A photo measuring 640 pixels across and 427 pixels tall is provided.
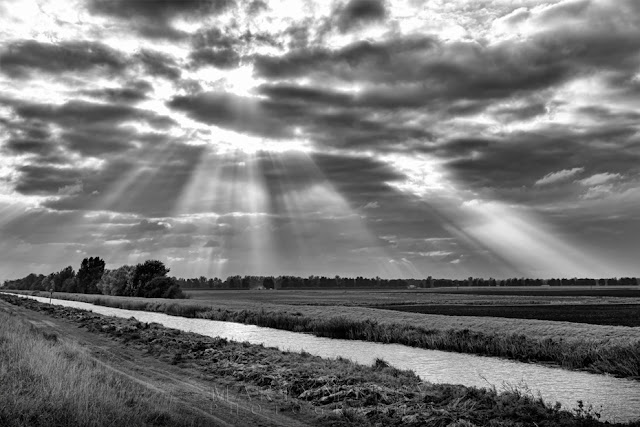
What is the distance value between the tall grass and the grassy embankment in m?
27.0

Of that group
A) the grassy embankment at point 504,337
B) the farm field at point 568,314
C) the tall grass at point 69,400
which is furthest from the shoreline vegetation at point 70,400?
the farm field at point 568,314

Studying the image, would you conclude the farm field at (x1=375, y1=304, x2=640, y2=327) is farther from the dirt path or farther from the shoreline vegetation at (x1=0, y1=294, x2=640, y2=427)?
the dirt path

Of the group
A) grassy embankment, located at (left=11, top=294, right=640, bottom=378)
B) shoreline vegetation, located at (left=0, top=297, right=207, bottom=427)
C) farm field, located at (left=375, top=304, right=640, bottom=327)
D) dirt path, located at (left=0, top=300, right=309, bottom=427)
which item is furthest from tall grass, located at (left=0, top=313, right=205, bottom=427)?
farm field, located at (left=375, top=304, right=640, bottom=327)

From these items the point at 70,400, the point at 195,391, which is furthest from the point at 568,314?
the point at 70,400

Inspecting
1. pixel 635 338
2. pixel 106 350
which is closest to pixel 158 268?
pixel 106 350

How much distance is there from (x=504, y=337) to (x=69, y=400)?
33.5m

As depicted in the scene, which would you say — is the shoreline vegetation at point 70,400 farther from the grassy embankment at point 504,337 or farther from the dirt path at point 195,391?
the grassy embankment at point 504,337

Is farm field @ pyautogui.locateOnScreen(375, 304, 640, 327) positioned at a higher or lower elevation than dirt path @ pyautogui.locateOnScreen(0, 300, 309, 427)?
higher

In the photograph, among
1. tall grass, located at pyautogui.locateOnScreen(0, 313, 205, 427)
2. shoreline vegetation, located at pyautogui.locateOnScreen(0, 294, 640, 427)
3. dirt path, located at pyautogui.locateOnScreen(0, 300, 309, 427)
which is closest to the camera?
tall grass, located at pyautogui.locateOnScreen(0, 313, 205, 427)

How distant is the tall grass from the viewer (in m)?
11.9

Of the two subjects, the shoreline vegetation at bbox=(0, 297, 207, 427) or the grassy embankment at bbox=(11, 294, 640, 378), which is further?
the grassy embankment at bbox=(11, 294, 640, 378)

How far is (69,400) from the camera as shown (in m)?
13.0

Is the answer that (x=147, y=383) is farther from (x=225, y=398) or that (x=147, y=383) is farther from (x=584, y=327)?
(x=584, y=327)

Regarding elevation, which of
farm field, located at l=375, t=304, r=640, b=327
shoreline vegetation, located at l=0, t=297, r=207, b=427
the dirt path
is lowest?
the dirt path
